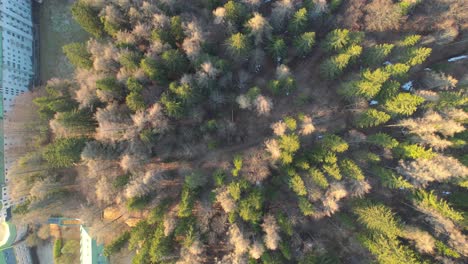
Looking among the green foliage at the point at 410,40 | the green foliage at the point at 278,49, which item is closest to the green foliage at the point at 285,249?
the green foliage at the point at 278,49

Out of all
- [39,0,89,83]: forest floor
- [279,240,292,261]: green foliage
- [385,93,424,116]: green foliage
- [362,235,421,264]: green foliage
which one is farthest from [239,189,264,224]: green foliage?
[39,0,89,83]: forest floor

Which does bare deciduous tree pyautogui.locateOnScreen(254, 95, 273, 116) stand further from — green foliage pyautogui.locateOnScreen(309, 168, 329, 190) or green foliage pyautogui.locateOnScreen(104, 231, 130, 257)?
green foliage pyautogui.locateOnScreen(104, 231, 130, 257)

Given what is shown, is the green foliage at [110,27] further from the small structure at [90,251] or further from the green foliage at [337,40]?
the small structure at [90,251]

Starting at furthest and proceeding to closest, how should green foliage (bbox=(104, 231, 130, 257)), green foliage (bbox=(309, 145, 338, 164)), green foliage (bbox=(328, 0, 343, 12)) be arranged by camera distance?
green foliage (bbox=(328, 0, 343, 12))
green foliage (bbox=(104, 231, 130, 257))
green foliage (bbox=(309, 145, 338, 164))

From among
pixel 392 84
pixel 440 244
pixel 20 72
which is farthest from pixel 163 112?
pixel 440 244

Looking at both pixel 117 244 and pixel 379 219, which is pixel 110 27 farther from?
pixel 379 219

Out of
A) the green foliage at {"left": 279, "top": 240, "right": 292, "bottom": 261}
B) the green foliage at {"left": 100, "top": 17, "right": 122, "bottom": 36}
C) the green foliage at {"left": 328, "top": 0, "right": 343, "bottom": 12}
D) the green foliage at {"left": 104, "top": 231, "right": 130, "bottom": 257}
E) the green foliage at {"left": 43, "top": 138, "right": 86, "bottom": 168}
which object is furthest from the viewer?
the green foliage at {"left": 328, "top": 0, "right": 343, "bottom": 12}

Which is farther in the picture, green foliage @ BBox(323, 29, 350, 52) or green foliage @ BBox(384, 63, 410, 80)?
green foliage @ BBox(323, 29, 350, 52)
